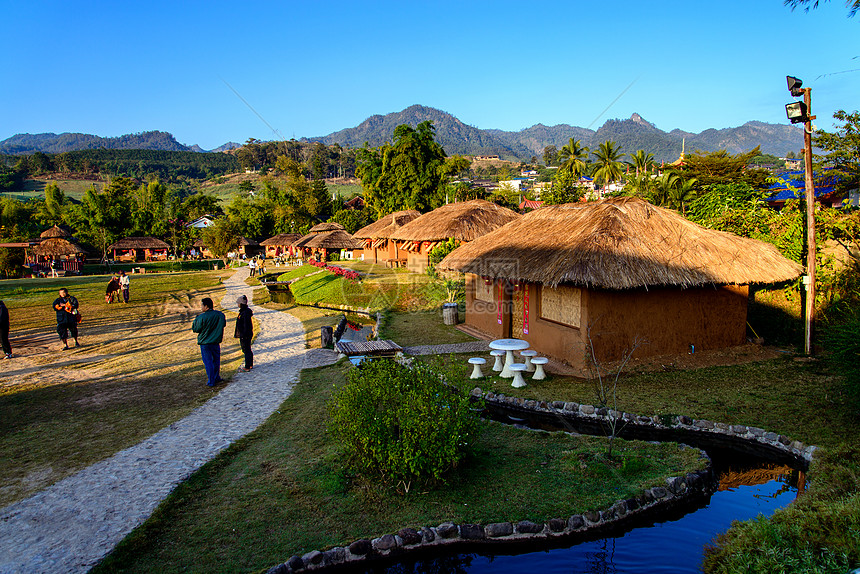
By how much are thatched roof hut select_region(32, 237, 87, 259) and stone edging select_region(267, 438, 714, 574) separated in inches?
1827

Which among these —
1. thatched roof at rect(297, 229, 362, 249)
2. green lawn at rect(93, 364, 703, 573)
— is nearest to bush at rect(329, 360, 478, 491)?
green lawn at rect(93, 364, 703, 573)

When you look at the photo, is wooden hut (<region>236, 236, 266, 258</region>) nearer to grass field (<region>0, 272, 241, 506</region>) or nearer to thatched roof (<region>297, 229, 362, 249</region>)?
thatched roof (<region>297, 229, 362, 249</region>)

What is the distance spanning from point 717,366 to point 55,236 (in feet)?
165

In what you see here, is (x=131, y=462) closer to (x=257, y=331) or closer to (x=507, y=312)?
(x=507, y=312)

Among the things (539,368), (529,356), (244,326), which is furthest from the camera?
(244,326)

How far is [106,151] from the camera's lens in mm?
147875

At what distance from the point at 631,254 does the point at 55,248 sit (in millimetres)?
46150

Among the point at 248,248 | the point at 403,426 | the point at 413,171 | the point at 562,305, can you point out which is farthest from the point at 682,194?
the point at 248,248

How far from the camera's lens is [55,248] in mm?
41000

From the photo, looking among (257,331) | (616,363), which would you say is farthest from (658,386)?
(257,331)

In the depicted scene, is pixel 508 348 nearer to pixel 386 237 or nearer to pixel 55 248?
pixel 386 237

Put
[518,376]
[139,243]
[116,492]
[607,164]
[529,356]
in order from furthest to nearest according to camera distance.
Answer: [607,164] → [139,243] → [529,356] → [518,376] → [116,492]

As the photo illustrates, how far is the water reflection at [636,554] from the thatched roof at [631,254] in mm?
4233

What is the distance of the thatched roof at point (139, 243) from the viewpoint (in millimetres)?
48656
